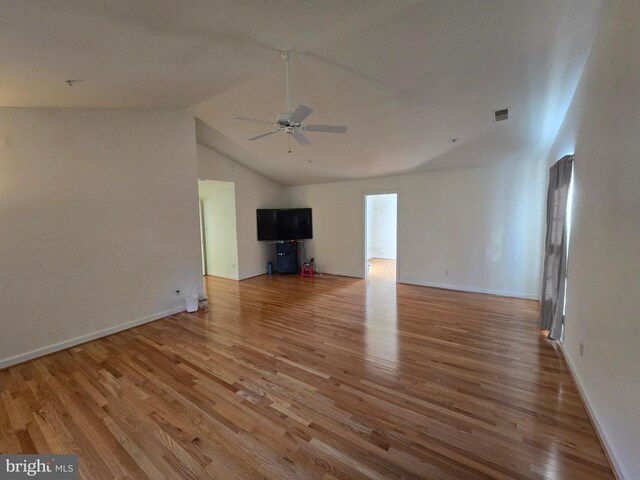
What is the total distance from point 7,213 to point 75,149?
0.98m

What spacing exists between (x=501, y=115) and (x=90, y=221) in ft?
17.5

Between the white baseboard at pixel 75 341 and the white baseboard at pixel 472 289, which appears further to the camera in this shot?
the white baseboard at pixel 472 289

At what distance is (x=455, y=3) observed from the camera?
76.2 inches

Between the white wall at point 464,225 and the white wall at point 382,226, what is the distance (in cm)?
297

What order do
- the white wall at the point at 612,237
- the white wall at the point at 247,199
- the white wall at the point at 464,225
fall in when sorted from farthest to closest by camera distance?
1. the white wall at the point at 247,199
2. the white wall at the point at 464,225
3. the white wall at the point at 612,237

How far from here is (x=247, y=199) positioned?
6676mm

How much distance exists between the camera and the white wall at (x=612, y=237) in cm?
143

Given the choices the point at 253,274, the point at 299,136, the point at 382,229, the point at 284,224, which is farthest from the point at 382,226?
the point at 299,136

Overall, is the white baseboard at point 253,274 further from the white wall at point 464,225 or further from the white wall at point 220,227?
the white wall at point 464,225

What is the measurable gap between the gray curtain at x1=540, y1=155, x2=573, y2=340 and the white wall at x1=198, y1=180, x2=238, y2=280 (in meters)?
5.74

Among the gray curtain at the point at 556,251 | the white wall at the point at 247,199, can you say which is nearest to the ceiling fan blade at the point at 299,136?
the gray curtain at the point at 556,251

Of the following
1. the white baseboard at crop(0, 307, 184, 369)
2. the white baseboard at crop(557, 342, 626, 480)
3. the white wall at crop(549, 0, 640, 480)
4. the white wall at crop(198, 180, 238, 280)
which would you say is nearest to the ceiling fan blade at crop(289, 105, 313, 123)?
the white wall at crop(549, 0, 640, 480)

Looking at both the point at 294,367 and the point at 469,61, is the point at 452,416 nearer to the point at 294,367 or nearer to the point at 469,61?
the point at 294,367

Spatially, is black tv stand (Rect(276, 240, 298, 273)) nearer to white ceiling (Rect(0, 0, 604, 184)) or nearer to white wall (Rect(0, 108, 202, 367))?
white wall (Rect(0, 108, 202, 367))
